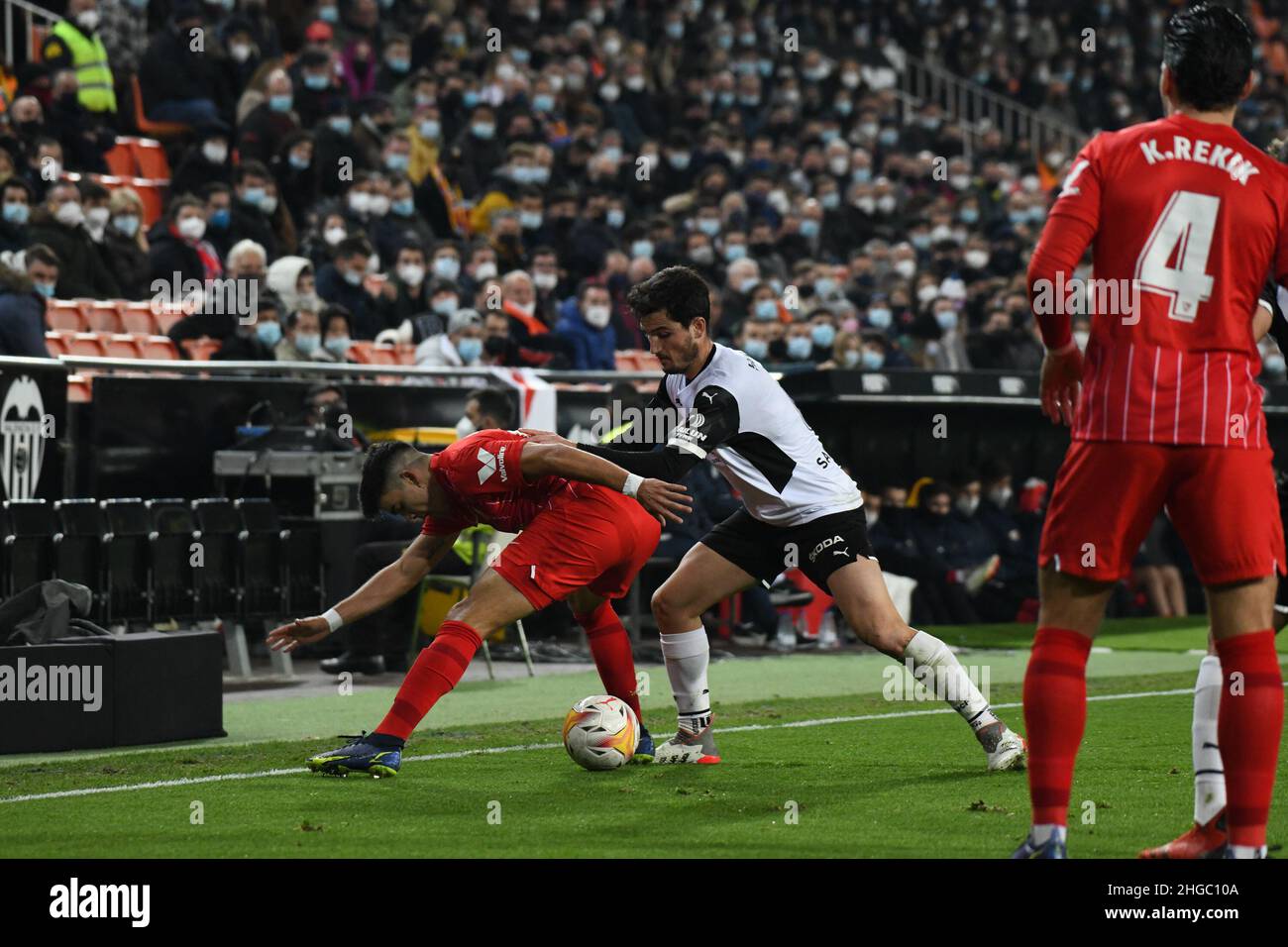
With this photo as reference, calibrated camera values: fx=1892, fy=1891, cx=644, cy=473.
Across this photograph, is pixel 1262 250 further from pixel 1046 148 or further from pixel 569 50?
pixel 1046 148

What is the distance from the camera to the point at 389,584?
306 inches

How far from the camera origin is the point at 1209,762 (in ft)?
18.3

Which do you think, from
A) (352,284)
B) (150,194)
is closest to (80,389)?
(352,284)

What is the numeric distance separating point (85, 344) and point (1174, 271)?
434 inches

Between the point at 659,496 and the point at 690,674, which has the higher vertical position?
the point at 659,496

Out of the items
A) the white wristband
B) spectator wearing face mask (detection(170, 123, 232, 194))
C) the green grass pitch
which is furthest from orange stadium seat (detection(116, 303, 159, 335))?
the white wristband

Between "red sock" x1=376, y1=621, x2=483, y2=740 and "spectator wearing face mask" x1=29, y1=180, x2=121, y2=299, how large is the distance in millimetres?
8643

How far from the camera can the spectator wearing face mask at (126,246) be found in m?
15.5

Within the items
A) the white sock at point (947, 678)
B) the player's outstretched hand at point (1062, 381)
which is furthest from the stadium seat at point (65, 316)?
the player's outstretched hand at point (1062, 381)

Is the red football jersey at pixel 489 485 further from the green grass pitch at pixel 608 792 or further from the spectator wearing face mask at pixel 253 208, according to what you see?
the spectator wearing face mask at pixel 253 208

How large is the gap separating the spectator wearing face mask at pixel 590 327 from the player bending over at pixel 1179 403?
12.2 meters

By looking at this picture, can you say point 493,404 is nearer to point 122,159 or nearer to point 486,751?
point 486,751
